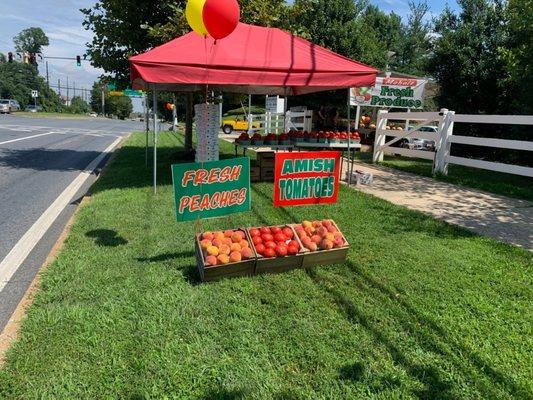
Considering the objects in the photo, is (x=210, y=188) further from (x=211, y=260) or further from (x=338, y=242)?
(x=338, y=242)

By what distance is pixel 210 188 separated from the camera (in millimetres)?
4055

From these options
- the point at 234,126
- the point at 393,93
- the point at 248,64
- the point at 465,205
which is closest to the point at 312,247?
the point at 248,64

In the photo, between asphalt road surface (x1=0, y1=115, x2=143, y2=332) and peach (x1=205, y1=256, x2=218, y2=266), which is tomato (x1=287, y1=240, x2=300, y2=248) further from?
asphalt road surface (x1=0, y1=115, x2=143, y2=332)

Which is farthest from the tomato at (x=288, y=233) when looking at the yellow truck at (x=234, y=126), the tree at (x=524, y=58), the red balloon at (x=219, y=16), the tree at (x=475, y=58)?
the yellow truck at (x=234, y=126)

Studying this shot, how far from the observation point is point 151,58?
20.6 feet

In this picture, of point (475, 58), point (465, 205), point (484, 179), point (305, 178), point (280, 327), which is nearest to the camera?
point (280, 327)

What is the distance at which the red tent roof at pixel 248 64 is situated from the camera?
6.32 metres

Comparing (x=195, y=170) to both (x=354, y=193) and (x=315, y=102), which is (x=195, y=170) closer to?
(x=354, y=193)

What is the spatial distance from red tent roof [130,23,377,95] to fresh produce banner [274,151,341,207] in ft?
8.79

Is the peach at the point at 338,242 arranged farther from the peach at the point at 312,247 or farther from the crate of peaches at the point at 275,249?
the crate of peaches at the point at 275,249

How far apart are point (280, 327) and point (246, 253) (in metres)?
0.94

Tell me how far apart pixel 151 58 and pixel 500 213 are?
19.7 feet

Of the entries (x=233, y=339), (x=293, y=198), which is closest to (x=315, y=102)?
(x=293, y=198)

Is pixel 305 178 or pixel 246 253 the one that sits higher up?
pixel 305 178
